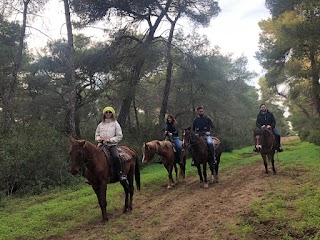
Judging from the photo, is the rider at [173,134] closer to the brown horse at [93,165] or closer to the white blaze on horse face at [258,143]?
the white blaze on horse face at [258,143]

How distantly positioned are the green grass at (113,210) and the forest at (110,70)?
5.83ft

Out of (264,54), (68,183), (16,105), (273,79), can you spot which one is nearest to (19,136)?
(68,183)

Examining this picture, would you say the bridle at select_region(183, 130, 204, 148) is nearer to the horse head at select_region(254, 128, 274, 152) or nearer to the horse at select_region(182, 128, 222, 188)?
the horse at select_region(182, 128, 222, 188)

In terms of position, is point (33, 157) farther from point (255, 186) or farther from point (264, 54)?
point (264, 54)

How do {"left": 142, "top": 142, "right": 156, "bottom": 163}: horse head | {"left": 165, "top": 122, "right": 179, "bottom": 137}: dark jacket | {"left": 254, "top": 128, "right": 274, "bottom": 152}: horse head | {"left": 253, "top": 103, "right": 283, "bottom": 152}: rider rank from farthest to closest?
{"left": 165, "top": 122, "right": 179, "bottom": 137}: dark jacket < {"left": 253, "top": 103, "right": 283, "bottom": 152}: rider < {"left": 254, "top": 128, "right": 274, "bottom": 152}: horse head < {"left": 142, "top": 142, "right": 156, "bottom": 163}: horse head

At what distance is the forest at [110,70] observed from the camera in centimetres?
1130

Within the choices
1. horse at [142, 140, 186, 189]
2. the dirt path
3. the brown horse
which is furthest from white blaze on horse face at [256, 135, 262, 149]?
the brown horse

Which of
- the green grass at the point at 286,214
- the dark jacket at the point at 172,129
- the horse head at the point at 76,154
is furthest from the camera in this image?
the dark jacket at the point at 172,129

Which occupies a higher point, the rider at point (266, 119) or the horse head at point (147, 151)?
the rider at point (266, 119)

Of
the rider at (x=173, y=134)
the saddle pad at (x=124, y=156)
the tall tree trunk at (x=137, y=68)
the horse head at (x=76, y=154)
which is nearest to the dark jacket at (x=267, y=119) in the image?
the rider at (x=173, y=134)

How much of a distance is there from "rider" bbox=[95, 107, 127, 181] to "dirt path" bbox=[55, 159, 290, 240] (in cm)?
115

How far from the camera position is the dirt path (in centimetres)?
557

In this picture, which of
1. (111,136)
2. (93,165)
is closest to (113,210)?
(93,165)

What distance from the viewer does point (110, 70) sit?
59.1 feet
